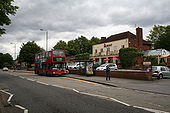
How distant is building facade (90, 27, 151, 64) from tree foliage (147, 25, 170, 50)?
276 inches

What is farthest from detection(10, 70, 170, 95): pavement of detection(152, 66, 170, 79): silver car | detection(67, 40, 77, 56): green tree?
detection(67, 40, 77, 56): green tree

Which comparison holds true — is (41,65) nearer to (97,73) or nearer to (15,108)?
(97,73)

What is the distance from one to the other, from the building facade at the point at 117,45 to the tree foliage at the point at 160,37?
23.0 ft

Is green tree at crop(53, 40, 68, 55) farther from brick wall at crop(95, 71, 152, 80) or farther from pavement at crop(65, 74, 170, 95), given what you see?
pavement at crop(65, 74, 170, 95)

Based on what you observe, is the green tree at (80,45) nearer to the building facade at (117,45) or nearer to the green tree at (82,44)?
the green tree at (82,44)

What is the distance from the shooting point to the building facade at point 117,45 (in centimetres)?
5684

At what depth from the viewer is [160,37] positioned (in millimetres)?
71000

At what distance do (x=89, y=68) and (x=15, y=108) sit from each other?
69.5ft

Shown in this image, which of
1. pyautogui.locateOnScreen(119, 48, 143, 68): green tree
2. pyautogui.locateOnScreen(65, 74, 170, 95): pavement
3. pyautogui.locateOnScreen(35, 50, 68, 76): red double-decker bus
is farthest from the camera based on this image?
pyautogui.locateOnScreen(119, 48, 143, 68): green tree

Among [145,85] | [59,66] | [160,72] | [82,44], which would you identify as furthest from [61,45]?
[145,85]

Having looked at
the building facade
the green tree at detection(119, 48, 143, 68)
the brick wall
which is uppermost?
the building facade

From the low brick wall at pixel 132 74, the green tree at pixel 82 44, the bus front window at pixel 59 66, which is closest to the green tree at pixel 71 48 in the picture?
the green tree at pixel 82 44

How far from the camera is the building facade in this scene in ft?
186

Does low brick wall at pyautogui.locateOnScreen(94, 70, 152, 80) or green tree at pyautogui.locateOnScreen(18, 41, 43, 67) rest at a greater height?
green tree at pyautogui.locateOnScreen(18, 41, 43, 67)
